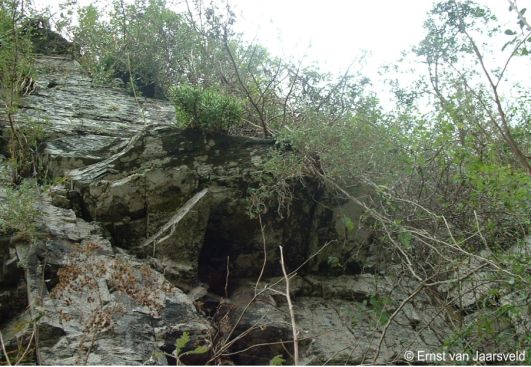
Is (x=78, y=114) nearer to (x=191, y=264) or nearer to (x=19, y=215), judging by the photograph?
(x=19, y=215)

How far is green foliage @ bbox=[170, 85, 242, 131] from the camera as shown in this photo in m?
7.39

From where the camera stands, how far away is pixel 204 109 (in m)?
7.40

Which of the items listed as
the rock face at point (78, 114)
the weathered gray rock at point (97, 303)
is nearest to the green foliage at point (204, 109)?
the rock face at point (78, 114)

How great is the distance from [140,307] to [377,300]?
109 inches

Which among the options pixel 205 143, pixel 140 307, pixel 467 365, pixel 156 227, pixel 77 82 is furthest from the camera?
pixel 77 82

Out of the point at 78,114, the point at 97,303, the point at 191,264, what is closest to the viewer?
the point at 97,303

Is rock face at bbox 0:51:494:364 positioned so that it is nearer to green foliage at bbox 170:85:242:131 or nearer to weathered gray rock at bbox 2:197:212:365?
weathered gray rock at bbox 2:197:212:365

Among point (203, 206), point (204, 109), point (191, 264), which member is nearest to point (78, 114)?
point (204, 109)

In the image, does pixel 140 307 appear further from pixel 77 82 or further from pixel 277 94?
pixel 77 82

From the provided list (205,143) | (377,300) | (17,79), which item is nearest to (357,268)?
(377,300)

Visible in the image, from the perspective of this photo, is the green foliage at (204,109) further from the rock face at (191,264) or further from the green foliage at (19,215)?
the green foliage at (19,215)

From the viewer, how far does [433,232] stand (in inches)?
251

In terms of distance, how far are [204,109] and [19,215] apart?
2.83 metres

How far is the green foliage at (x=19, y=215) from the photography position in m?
5.52
